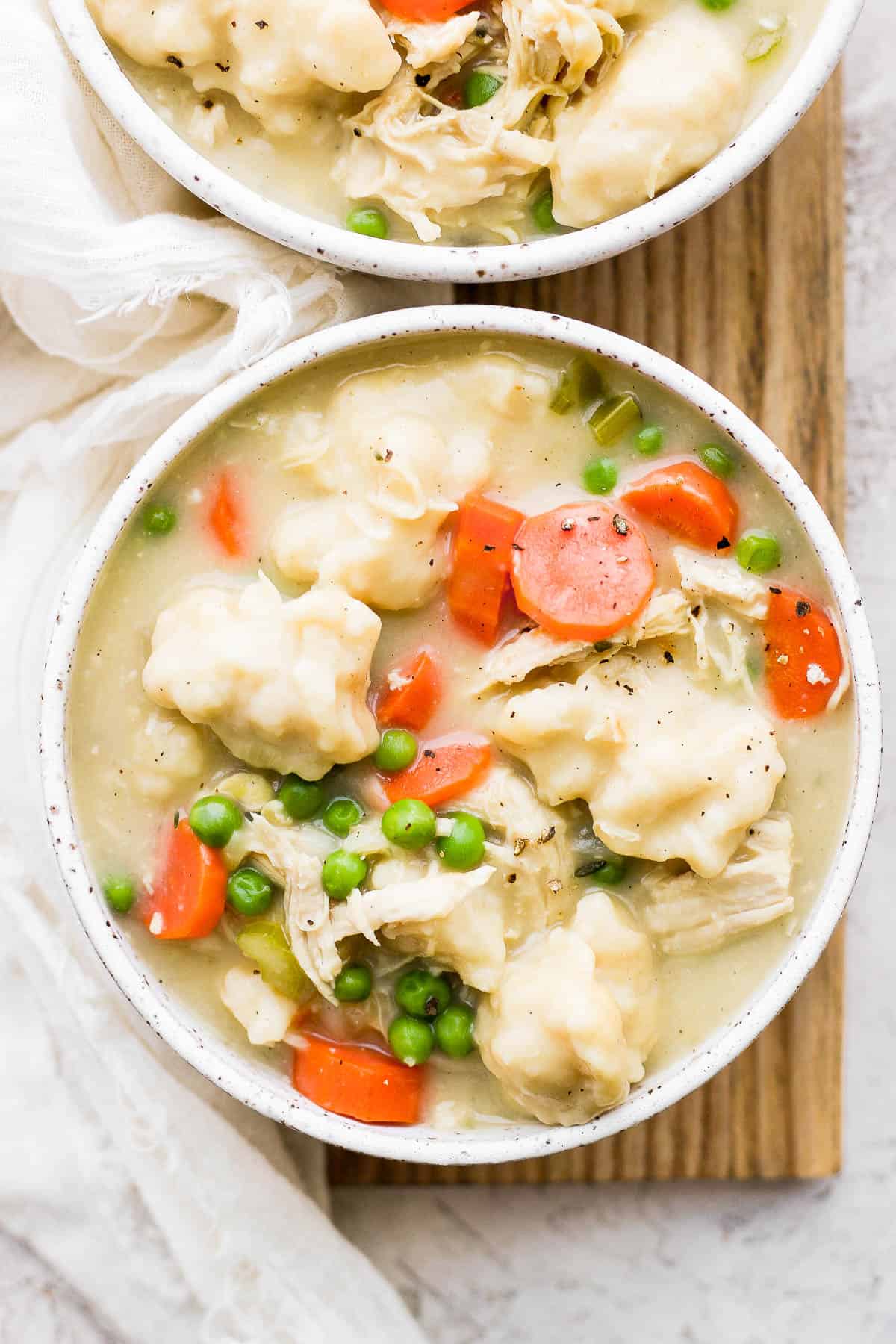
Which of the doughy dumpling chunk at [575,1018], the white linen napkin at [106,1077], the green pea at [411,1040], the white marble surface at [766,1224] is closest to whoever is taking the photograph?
the doughy dumpling chunk at [575,1018]

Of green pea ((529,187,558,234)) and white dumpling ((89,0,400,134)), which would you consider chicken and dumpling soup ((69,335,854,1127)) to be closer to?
green pea ((529,187,558,234))

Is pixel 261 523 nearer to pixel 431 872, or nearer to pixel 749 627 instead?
pixel 431 872

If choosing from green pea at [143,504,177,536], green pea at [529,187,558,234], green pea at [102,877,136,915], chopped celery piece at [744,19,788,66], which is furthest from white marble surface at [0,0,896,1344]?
green pea at [143,504,177,536]

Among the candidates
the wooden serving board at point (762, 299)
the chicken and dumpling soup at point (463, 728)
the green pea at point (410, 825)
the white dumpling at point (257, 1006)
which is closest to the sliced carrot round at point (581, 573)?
the chicken and dumpling soup at point (463, 728)

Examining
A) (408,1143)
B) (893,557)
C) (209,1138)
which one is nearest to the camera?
(408,1143)

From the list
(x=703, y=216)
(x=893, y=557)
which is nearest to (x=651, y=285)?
(x=703, y=216)

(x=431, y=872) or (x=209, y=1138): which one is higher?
(x=431, y=872)

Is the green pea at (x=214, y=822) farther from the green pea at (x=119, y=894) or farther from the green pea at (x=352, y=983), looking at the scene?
the green pea at (x=352, y=983)
